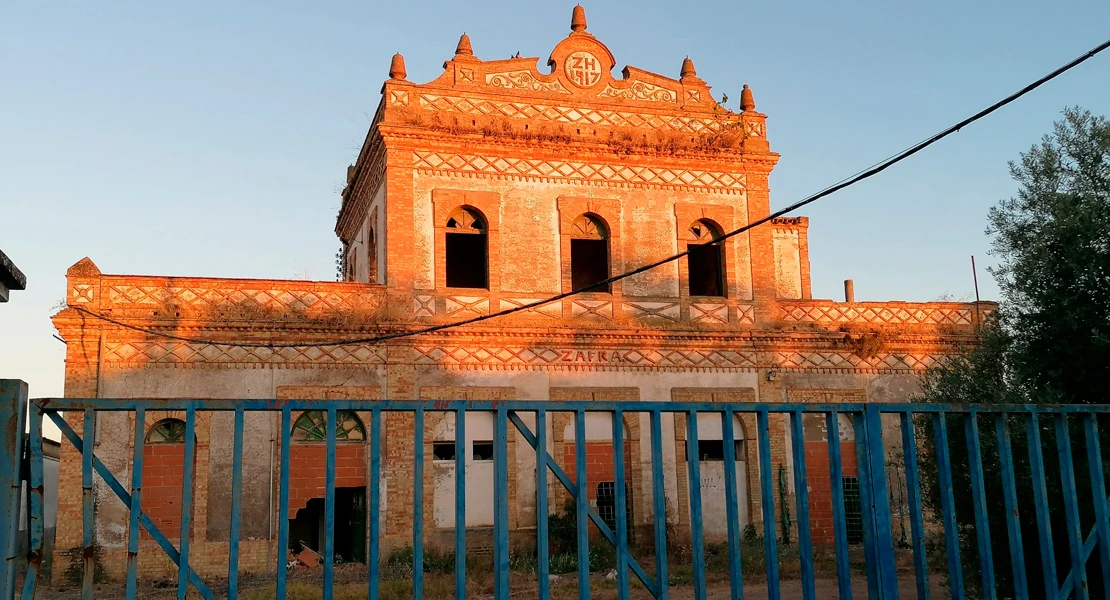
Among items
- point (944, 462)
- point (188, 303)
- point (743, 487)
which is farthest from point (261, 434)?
point (944, 462)

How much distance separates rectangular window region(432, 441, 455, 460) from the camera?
19375 mm

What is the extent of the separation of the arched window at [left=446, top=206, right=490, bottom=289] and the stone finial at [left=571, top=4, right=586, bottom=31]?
16.5 feet

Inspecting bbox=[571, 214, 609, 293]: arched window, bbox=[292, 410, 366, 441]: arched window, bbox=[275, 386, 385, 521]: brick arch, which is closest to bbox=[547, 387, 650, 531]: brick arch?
bbox=[571, 214, 609, 293]: arched window

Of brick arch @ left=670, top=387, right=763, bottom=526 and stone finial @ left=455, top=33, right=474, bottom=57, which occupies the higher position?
stone finial @ left=455, top=33, right=474, bottom=57

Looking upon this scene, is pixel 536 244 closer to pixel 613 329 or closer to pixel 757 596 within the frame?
pixel 613 329

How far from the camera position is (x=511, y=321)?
2006cm

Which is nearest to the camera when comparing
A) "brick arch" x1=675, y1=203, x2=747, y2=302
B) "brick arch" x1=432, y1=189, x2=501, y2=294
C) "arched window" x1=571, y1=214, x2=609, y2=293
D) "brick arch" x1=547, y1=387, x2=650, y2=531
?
"brick arch" x1=547, y1=387, x2=650, y2=531

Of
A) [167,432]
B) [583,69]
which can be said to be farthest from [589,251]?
[167,432]

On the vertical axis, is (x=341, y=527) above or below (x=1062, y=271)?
below

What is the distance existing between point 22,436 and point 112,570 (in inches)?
487

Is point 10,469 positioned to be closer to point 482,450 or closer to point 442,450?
point 442,450

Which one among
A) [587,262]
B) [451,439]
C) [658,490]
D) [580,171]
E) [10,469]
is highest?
[580,171]

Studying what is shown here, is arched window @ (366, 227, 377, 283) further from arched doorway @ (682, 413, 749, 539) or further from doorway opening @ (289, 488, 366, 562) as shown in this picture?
arched doorway @ (682, 413, 749, 539)

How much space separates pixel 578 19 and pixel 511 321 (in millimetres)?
7250
